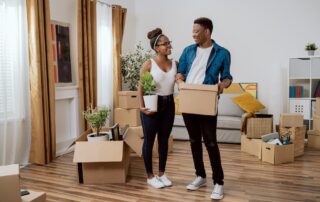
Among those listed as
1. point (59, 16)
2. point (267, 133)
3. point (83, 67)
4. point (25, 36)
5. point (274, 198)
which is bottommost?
point (274, 198)

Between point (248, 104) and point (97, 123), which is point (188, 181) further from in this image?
point (248, 104)

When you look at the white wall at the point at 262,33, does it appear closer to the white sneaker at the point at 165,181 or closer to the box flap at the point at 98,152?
the white sneaker at the point at 165,181

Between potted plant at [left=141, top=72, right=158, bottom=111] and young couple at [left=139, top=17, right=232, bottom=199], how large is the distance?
5 centimetres

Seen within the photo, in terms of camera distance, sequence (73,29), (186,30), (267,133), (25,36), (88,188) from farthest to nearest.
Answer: (186,30) < (73,29) < (267,133) < (25,36) < (88,188)

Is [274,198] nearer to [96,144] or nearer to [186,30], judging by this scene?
[96,144]

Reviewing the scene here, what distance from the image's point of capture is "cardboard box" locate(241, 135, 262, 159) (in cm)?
372

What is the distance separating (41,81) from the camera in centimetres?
349

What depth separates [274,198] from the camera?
2.49 m

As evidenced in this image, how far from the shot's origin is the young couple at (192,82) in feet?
7.75

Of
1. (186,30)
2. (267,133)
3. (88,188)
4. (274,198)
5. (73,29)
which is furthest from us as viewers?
(186,30)

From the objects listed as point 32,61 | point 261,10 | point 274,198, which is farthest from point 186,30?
point 274,198

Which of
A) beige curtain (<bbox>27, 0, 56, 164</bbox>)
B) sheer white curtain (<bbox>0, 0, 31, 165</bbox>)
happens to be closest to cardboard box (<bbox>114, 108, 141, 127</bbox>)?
beige curtain (<bbox>27, 0, 56, 164</bbox>)

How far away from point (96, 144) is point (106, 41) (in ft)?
7.79

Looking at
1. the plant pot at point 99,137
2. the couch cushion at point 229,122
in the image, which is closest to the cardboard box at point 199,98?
the plant pot at point 99,137
